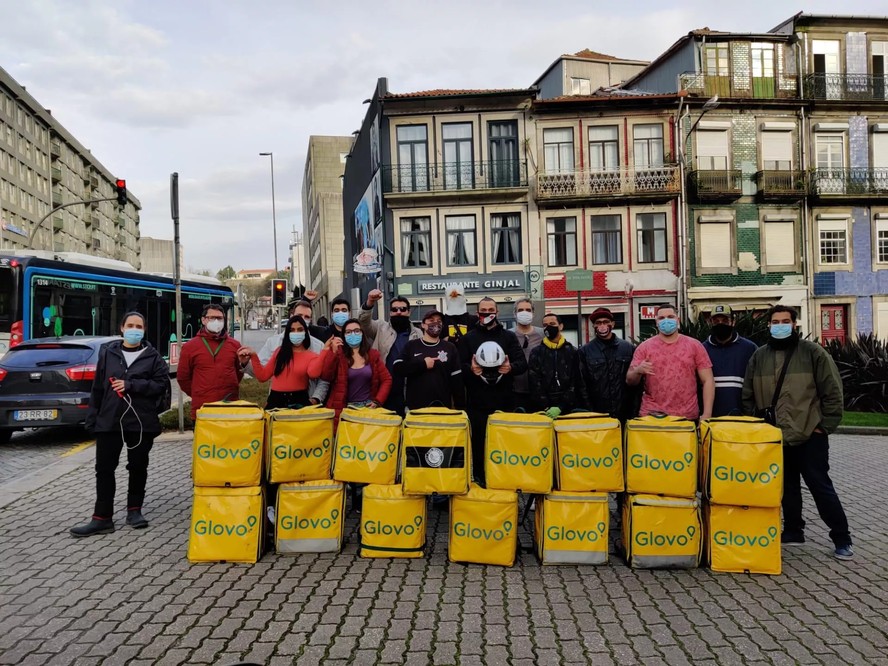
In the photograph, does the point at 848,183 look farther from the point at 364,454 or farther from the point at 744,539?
the point at 364,454

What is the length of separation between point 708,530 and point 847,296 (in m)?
30.8

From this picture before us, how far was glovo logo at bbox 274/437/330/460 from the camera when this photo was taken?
5711mm

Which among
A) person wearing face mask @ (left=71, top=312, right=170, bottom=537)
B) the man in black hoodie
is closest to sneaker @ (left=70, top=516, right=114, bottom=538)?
person wearing face mask @ (left=71, top=312, right=170, bottom=537)

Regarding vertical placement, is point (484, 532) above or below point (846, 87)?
below

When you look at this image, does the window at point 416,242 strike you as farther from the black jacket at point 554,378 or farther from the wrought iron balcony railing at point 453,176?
the black jacket at point 554,378

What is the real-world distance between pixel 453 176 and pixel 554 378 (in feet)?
83.1

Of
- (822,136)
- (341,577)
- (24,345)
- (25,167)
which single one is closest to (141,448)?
(341,577)

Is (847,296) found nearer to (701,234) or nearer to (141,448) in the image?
(701,234)

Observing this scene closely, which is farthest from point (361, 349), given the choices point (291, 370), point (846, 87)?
point (846, 87)

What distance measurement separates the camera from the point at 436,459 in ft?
18.0

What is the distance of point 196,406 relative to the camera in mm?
6859

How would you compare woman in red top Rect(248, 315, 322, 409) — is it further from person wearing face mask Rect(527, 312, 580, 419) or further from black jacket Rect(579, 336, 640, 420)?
black jacket Rect(579, 336, 640, 420)

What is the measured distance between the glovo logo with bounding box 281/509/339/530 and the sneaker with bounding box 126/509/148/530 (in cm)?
162

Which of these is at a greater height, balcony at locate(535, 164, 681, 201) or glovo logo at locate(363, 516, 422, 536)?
balcony at locate(535, 164, 681, 201)
